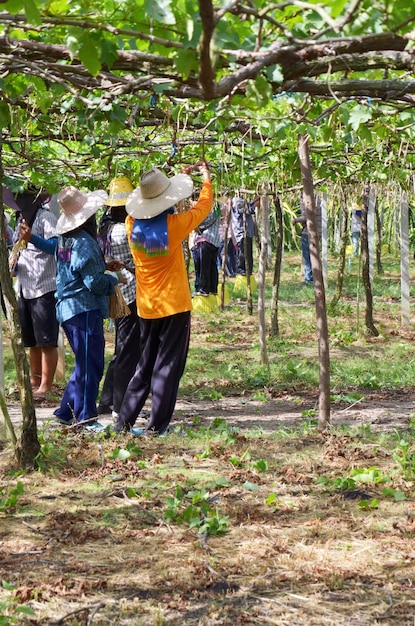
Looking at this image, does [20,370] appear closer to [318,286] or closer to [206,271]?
[318,286]

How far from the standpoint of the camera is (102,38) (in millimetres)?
3357

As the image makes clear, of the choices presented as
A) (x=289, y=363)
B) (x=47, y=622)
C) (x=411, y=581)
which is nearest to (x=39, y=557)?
(x=47, y=622)

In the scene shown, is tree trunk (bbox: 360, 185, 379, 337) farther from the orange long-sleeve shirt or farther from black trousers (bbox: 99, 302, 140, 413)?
the orange long-sleeve shirt

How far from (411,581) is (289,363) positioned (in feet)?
19.8

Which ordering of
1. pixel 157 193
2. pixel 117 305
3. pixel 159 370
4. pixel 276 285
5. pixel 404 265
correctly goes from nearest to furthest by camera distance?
pixel 157 193, pixel 159 370, pixel 117 305, pixel 276 285, pixel 404 265

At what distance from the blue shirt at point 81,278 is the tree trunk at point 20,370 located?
1159 mm

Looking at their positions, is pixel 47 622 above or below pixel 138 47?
below

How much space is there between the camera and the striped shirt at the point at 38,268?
7.96 m

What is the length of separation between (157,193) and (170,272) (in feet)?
1.79

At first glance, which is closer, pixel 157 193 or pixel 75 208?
pixel 157 193

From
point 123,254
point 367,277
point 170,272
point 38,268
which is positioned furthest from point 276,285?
point 170,272

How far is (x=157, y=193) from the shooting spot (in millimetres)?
6148

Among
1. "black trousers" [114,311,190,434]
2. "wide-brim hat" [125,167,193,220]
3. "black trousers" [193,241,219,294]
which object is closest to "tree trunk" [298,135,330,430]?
"wide-brim hat" [125,167,193,220]

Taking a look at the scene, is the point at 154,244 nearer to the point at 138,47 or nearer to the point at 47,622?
the point at 138,47
